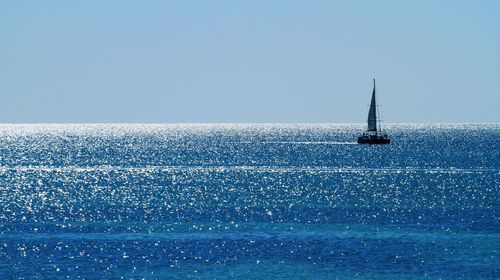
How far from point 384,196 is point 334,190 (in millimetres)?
9501

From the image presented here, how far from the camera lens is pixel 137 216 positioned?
8506 cm

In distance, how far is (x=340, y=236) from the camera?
70.5 meters

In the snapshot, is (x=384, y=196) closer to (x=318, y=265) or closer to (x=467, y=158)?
(x=318, y=265)

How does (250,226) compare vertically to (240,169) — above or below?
below

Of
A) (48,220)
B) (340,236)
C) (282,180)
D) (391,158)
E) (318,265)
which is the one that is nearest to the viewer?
(318,265)

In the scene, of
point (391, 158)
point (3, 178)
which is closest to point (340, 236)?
point (3, 178)

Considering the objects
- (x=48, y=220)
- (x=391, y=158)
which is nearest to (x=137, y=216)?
(x=48, y=220)

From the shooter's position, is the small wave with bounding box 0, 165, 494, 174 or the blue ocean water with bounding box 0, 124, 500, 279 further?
the small wave with bounding box 0, 165, 494, 174

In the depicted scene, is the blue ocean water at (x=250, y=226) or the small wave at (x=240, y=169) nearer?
the blue ocean water at (x=250, y=226)

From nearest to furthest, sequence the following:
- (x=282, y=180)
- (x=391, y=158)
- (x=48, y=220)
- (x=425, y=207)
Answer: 1. (x=48, y=220)
2. (x=425, y=207)
3. (x=282, y=180)
4. (x=391, y=158)

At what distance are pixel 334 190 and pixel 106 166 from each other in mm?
73390

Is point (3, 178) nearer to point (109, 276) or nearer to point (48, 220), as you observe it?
point (48, 220)

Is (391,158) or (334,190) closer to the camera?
(334,190)

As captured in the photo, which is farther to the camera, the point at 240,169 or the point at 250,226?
the point at 240,169
